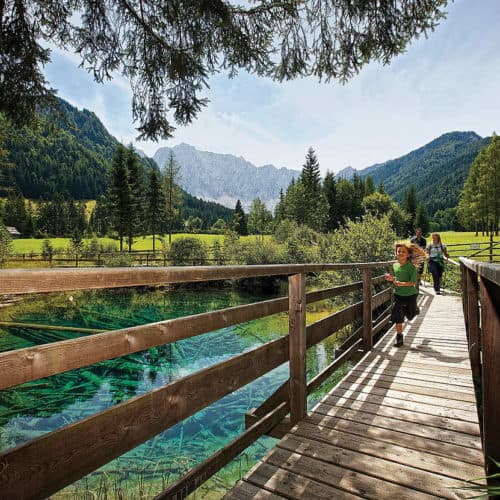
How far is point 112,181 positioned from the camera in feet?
130

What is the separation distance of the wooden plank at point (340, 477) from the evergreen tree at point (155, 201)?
1769 inches

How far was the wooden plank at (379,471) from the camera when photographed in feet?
6.16

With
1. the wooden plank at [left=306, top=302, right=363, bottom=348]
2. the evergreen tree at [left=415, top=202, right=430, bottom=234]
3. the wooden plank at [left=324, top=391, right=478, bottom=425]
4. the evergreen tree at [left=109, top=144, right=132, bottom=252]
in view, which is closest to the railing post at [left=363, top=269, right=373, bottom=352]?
the wooden plank at [left=306, top=302, right=363, bottom=348]

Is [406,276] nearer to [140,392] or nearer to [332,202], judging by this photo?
[140,392]

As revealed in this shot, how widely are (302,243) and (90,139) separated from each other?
8021 inches

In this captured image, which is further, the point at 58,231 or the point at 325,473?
the point at 58,231

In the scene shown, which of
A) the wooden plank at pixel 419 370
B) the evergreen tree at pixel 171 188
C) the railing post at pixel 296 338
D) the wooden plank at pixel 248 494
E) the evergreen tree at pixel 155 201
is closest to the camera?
the wooden plank at pixel 248 494

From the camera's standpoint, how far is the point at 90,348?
3.82ft

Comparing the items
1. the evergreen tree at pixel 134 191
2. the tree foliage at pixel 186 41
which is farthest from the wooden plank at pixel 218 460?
the evergreen tree at pixel 134 191

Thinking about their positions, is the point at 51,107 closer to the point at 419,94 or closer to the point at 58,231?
the point at 419,94

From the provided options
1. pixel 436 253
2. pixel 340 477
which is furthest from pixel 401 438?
pixel 436 253

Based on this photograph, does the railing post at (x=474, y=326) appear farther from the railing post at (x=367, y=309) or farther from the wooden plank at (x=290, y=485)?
the wooden plank at (x=290, y=485)

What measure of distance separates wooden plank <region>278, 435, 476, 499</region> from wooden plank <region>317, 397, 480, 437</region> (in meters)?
0.61

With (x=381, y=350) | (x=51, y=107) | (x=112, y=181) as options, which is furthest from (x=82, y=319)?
(x=112, y=181)
